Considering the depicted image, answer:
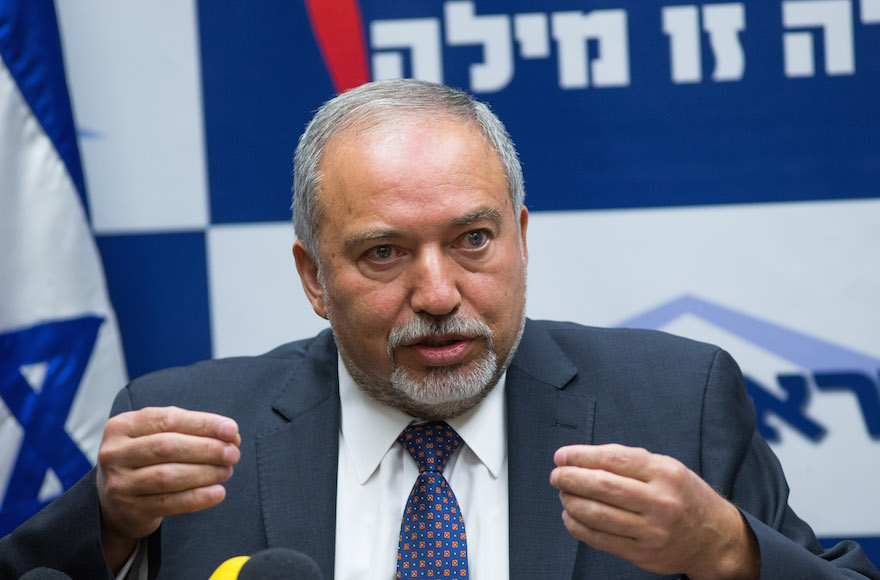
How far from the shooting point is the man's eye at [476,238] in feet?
6.06

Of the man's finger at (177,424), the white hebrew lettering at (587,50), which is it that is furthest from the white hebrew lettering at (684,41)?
the man's finger at (177,424)

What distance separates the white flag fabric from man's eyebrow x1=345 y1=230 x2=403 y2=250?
1122 mm

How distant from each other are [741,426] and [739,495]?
154mm

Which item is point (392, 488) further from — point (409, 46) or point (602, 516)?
point (409, 46)

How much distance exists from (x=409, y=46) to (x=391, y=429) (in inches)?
51.4

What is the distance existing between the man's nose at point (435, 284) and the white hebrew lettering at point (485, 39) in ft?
3.63

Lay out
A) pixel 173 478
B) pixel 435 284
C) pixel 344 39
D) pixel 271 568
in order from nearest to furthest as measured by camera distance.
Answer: pixel 271 568
pixel 173 478
pixel 435 284
pixel 344 39

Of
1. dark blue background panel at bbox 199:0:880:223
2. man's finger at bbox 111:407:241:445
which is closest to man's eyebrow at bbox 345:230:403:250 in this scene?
man's finger at bbox 111:407:241:445

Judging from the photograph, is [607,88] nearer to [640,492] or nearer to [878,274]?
[878,274]

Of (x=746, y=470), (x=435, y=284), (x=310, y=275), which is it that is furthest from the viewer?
(x=310, y=275)

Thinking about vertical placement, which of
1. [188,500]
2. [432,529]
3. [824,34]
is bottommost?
[432,529]

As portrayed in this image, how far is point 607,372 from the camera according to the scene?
6.82 ft

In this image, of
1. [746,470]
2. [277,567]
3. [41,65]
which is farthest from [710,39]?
[277,567]

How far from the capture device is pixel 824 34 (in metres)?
2.69
